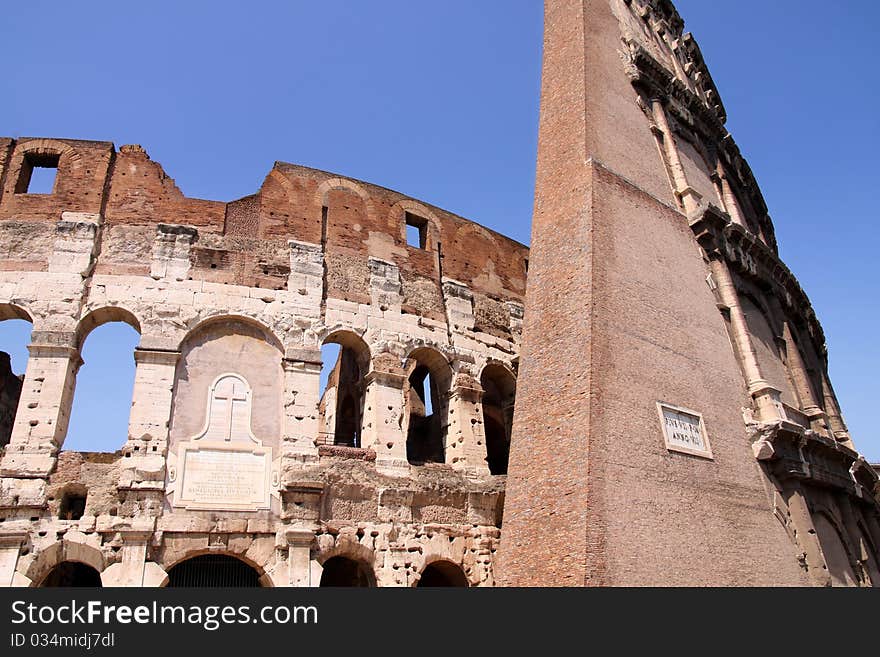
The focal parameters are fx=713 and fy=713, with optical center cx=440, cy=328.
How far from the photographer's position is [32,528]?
10.2 metres

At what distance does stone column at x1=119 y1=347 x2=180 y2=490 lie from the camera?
1074 centimetres

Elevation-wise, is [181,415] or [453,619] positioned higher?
[181,415]

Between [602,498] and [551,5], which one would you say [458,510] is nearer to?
[602,498]

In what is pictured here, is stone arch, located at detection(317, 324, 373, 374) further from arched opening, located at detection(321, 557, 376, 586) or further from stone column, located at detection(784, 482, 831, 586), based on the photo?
stone column, located at detection(784, 482, 831, 586)

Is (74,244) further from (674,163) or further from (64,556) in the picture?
(674,163)

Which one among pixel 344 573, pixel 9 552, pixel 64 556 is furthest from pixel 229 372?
pixel 344 573

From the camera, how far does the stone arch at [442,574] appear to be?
40.3ft

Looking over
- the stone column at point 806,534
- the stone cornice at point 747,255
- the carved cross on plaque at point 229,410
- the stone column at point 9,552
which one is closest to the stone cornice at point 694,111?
the stone cornice at point 747,255

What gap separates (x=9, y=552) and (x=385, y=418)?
19.8 ft

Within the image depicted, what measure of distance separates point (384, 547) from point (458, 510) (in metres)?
1.63

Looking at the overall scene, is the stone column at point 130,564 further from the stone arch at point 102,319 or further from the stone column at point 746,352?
the stone column at point 746,352

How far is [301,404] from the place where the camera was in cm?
1223

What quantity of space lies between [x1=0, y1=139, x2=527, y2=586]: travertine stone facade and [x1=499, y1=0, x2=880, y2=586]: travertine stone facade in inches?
90.5

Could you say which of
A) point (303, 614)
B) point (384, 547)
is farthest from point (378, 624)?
point (384, 547)
